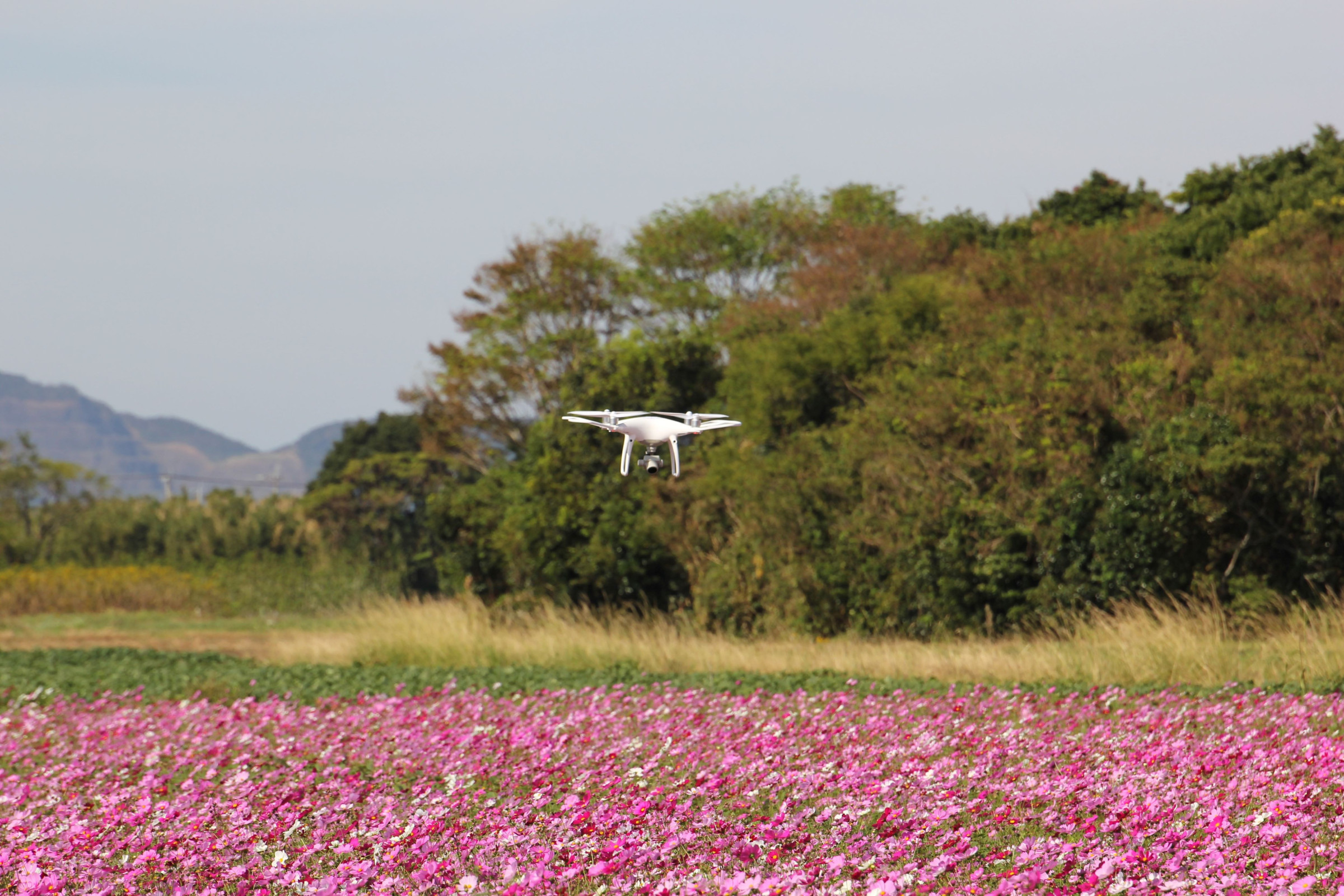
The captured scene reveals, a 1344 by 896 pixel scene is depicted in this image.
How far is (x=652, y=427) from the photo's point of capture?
101 inches

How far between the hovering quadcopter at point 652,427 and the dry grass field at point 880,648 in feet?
27.2

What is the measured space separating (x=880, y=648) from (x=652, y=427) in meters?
10.7

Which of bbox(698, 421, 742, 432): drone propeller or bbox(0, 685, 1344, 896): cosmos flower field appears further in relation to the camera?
bbox(0, 685, 1344, 896): cosmos flower field

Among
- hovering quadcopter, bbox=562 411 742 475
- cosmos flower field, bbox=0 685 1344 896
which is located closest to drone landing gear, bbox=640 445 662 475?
hovering quadcopter, bbox=562 411 742 475

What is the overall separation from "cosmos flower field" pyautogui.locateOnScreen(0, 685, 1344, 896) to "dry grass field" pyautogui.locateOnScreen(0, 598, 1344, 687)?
4.35 feet

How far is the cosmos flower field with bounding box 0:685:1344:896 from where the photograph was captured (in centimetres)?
472

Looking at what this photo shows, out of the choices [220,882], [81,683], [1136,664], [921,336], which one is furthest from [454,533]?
[220,882]

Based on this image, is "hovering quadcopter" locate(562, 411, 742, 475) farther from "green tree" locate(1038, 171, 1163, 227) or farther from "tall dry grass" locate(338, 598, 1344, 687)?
"green tree" locate(1038, 171, 1163, 227)

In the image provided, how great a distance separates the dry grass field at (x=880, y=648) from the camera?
10.4 metres

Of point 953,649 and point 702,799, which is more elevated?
point 702,799

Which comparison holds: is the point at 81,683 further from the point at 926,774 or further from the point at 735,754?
the point at 926,774

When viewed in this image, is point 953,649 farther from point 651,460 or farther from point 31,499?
point 31,499

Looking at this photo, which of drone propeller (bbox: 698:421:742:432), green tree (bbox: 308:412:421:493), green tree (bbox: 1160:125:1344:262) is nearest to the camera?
drone propeller (bbox: 698:421:742:432)

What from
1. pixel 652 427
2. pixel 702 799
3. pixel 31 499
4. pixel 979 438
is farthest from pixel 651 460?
pixel 31 499
